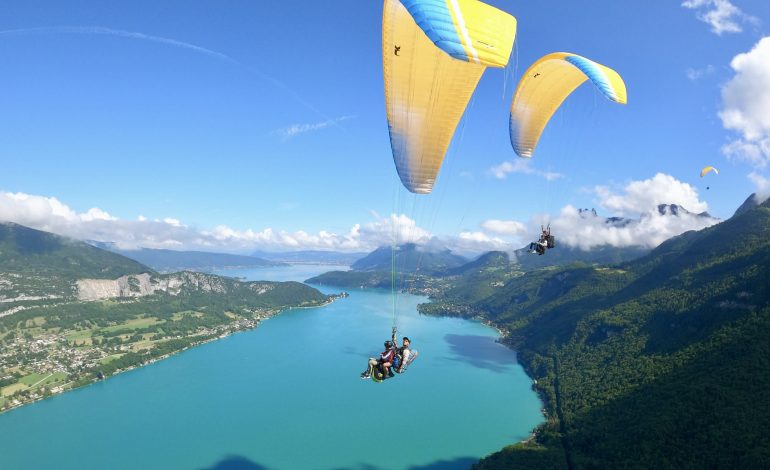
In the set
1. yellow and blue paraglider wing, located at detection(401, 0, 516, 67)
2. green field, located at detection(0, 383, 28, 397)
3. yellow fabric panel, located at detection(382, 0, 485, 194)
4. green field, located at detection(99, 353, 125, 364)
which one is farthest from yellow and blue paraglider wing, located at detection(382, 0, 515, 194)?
green field, located at detection(99, 353, 125, 364)

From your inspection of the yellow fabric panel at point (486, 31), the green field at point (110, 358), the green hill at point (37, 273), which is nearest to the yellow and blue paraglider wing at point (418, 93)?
the yellow fabric panel at point (486, 31)

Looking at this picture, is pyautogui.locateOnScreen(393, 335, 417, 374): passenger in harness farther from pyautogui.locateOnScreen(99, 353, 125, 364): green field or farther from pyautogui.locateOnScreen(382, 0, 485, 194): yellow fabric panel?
pyautogui.locateOnScreen(99, 353, 125, 364): green field

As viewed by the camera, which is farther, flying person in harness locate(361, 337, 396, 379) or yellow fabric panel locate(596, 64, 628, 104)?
yellow fabric panel locate(596, 64, 628, 104)

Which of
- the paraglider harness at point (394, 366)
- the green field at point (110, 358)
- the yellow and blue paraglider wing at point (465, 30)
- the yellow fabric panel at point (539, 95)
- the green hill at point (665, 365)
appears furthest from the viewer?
the green field at point (110, 358)

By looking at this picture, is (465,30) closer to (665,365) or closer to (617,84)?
(617,84)

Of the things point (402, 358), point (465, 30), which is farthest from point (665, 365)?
point (465, 30)

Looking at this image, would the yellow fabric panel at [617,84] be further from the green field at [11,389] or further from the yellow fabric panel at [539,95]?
the green field at [11,389]
